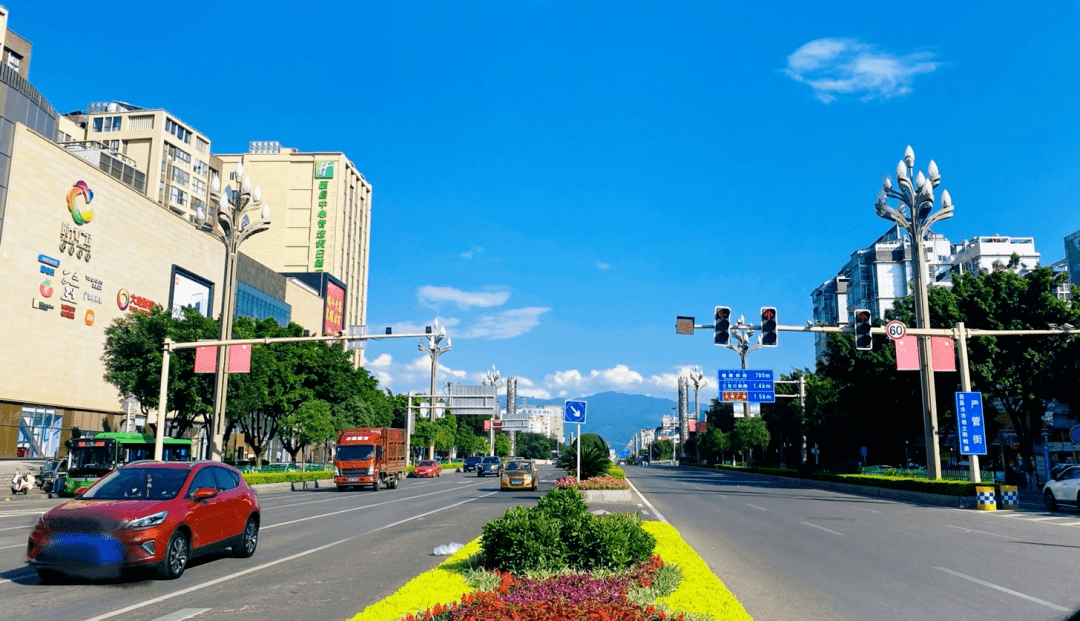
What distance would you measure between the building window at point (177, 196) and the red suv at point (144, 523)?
83907 mm

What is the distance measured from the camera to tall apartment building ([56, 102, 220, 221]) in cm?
8450

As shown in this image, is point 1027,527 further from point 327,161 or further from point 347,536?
point 327,161

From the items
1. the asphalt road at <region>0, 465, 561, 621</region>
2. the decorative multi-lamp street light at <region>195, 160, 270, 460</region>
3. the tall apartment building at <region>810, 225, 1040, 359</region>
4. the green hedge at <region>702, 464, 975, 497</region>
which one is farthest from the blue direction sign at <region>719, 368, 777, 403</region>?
the tall apartment building at <region>810, 225, 1040, 359</region>

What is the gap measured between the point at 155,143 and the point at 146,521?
286 feet

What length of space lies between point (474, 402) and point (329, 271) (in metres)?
38.0

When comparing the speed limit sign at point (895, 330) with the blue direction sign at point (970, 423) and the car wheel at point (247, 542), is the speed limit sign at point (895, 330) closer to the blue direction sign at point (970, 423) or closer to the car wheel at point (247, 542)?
the blue direction sign at point (970, 423)

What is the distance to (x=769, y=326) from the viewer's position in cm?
2267

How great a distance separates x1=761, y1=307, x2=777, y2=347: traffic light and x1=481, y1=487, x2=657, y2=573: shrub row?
47.0ft

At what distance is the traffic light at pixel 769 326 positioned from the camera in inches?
884

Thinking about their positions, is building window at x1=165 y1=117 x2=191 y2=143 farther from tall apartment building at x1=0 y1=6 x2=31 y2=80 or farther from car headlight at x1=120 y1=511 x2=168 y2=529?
car headlight at x1=120 y1=511 x2=168 y2=529

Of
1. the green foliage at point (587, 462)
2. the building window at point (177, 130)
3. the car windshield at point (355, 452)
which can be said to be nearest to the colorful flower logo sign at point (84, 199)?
the car windshield at point (355, 452)

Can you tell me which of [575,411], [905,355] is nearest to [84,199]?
[575,411]

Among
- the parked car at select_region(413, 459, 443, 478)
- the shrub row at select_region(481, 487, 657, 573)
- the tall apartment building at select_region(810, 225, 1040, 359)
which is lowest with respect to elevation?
the parked car at select_region(413, 459, 443, 478)

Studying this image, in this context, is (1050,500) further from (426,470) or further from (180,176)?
(180,176)
